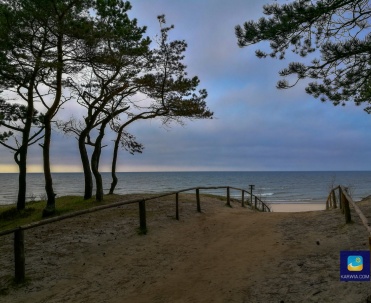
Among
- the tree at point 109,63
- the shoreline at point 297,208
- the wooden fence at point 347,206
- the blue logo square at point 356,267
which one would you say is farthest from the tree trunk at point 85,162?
the shoreline at point 297,208

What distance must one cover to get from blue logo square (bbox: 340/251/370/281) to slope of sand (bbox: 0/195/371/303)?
0.14 m

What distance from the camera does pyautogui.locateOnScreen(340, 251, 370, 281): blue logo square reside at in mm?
4887

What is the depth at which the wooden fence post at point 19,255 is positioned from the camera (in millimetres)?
6609

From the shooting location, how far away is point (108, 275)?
22.6 feet

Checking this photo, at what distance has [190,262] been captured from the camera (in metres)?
7.29

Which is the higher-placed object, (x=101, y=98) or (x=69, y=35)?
(x=69, y=35)

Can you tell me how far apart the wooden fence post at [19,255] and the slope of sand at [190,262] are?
23 cm

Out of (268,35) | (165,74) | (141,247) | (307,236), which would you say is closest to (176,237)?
(141,247)

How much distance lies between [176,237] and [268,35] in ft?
19.0

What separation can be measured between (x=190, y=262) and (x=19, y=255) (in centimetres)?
348

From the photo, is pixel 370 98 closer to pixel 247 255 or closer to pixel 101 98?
pixel 247 255

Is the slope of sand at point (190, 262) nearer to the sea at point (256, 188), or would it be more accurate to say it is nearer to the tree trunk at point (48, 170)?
the tree trunk at point (48, 170)

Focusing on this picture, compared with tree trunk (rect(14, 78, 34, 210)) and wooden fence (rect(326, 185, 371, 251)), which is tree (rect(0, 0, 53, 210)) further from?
wooden fence (rect(326, 185, 371, 251))

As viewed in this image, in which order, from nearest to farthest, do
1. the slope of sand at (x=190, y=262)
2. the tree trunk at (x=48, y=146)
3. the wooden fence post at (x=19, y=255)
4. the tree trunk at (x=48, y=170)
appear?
the slope of sand at (x=190, y=262) → the wooden fence post at (x=19, y=255) → the tree trunk at (x=48, y=146) → the tree trunk at (x=48, y=170)
